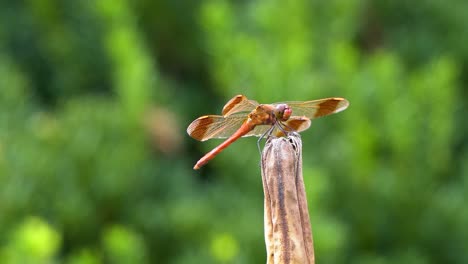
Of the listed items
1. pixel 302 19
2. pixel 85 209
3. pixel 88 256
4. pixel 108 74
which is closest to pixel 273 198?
pixel 88 256

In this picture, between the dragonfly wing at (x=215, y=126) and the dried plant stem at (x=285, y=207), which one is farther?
the dragonfly wing at (x=215, y=126)

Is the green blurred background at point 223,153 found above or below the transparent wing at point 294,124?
above

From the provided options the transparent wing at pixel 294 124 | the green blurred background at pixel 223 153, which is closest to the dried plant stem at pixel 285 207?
the transparent wing at pixel 294 124

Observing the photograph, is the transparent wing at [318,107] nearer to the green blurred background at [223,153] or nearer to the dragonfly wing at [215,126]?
the dragonfly wing at [215,126]

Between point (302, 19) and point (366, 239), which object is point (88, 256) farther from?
point (302, 19)

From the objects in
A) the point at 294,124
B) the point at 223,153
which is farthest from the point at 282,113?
the point at 223,153

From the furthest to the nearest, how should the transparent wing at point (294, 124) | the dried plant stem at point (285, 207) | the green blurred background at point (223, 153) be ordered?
the green blurred background at point (223, 153)
the transparent wing at point (294, 124)
the dried plant stem at point (285, 207)
